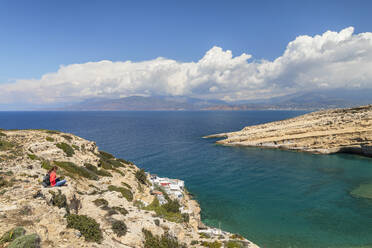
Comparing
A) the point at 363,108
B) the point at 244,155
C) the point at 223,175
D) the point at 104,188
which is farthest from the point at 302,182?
the point at 363,108

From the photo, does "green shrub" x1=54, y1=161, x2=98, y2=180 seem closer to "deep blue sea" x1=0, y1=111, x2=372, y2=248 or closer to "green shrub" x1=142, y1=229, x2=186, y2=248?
"green shrub" x1=142, y1=229, x2=186, y2=248

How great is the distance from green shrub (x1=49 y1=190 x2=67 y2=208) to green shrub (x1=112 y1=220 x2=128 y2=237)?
156 inches

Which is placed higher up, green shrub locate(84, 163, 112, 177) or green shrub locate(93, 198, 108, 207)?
green shrub locate(93, 198, 108, 207)

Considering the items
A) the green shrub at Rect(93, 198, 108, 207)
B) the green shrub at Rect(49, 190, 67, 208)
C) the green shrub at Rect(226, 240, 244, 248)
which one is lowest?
the green shrub at Rect(226, 240, 244, 248)

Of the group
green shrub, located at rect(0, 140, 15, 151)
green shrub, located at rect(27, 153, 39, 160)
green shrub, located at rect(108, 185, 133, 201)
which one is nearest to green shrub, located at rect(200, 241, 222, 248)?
green shrub, located at rect(108, 185, 133, 201)

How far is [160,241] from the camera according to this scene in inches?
599

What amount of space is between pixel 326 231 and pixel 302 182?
2006 centimetres

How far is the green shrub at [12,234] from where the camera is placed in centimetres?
917

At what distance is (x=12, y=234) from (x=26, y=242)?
1.13 m

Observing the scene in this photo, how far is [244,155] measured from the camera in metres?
74.4

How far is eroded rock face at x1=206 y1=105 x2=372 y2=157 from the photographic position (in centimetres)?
7025

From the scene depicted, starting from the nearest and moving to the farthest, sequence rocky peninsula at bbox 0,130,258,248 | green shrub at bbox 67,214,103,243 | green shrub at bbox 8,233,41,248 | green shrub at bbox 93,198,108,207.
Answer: green shrub at bbox 8,233,41,248 → rocky peninsula at bbox 0,130,258,248 → green shrub at bbox 67,214,103,243 → green shrub at bbox 93,198,108,207

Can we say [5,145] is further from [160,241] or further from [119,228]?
[160,241]

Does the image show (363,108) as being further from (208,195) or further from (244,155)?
(208,195)
